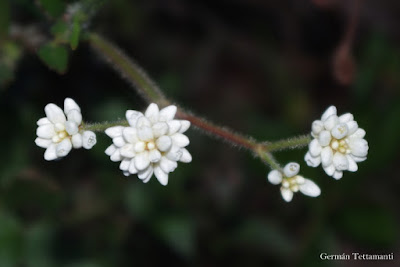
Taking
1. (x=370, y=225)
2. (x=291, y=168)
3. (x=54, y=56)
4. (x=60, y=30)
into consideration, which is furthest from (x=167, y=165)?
(x=370, y=225)

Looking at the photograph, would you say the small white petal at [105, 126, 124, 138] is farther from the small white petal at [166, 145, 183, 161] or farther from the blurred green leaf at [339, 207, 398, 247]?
the blurred green leaf at [339, 207, 398, 247]

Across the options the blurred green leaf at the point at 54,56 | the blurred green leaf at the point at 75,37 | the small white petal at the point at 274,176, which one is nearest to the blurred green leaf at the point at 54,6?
the blurred green leaf at the point at 54,56

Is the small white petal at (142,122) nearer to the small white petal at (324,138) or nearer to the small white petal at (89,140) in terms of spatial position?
the small white petal at (89,140)

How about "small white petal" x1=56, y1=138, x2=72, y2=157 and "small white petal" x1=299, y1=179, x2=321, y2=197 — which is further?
"small white petal" x1=299, y1=179, x2=321, y2=197

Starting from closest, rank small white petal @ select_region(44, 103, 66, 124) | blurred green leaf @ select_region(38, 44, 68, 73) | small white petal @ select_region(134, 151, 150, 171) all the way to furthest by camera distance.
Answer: small white petal @ select_region(134, 151, 150, 171)
small white petal @ select_region(44, 103, 66, 124)
blurred green leaf @ select_region(38, 44, 68, 73)

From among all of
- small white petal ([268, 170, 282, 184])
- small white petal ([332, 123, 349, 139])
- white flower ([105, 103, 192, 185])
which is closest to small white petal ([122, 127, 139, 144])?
white flower ([105, 103, 192, 185])

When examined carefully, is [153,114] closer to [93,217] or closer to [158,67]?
[93,217]
